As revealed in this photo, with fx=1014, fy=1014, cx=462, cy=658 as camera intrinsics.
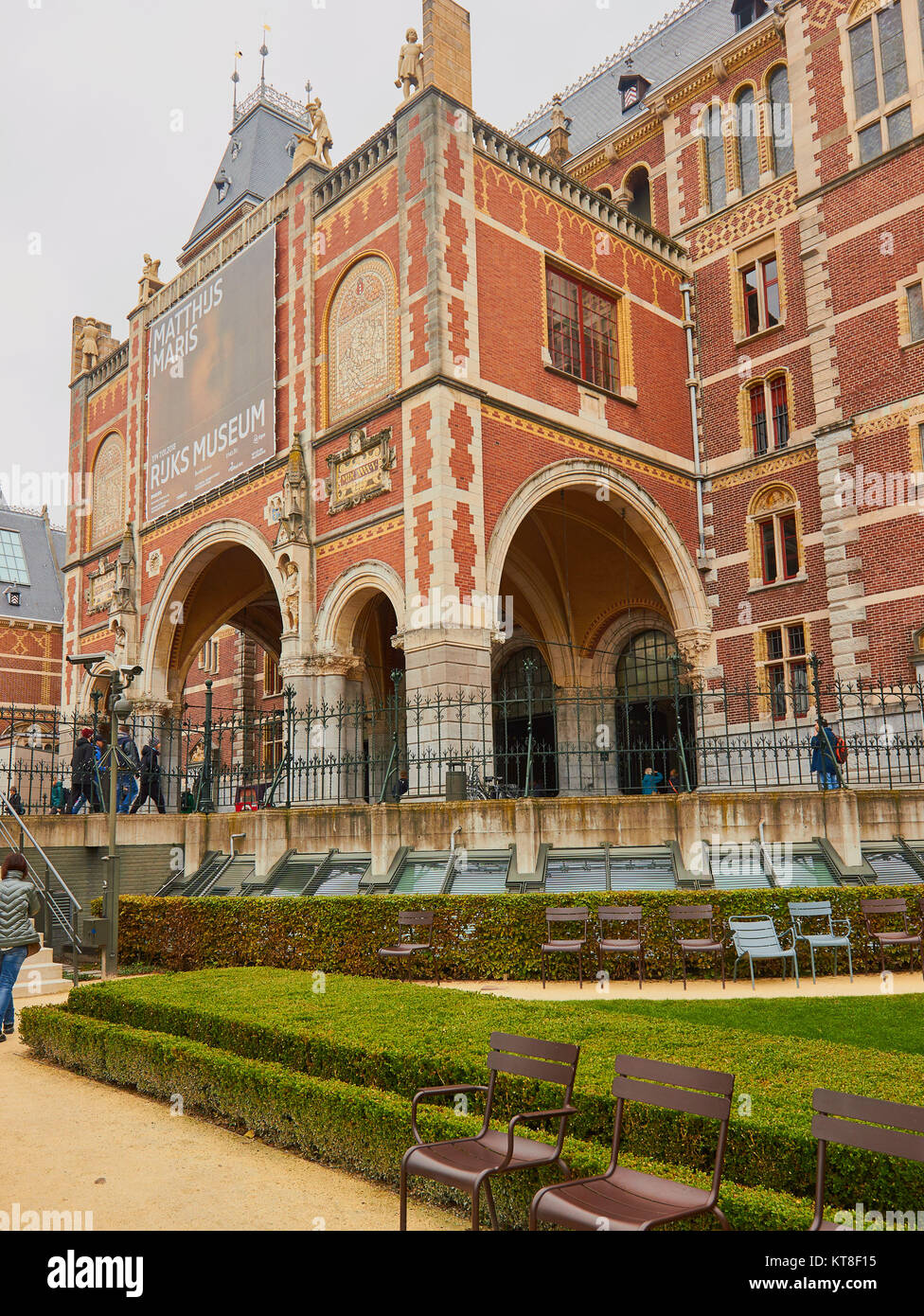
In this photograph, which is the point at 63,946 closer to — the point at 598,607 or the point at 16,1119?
the point at 16,1119

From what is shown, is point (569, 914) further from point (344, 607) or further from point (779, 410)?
point (779, 410)

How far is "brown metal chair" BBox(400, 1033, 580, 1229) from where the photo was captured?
13.3ft

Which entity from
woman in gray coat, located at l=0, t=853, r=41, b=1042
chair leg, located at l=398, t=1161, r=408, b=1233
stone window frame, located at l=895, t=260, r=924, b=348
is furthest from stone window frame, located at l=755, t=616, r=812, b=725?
chair leg, located at l=398, t=1161, r=408, b=1233

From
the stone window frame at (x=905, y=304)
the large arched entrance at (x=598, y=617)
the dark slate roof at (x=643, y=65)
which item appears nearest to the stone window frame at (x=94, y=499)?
the large arched entrance at (x=598, y=617)

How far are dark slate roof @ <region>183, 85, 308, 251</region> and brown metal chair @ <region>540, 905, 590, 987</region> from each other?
27.2m

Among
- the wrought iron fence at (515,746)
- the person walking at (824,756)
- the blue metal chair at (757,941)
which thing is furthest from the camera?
the wrought iron fence at (515,746)

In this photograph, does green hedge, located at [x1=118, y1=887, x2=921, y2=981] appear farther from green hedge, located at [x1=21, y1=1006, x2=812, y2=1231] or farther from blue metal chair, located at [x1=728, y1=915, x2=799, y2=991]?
green hedge, located at [x1=21, y1=1006, x2=812, y2=1231]

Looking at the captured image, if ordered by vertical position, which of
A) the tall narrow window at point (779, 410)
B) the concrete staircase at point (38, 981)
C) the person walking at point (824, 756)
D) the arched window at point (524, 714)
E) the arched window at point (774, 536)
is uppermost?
the tall narrow window at point (779, 410)

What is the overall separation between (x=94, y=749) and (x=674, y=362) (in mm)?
15084

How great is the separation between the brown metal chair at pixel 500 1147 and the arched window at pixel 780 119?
22205 millimetres

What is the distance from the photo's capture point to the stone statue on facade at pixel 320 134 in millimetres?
21531

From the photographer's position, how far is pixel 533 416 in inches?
741

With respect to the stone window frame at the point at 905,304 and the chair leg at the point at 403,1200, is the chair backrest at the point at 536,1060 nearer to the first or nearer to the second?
the chair leg at the point at 403,1200

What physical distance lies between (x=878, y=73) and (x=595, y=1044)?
829 inches
